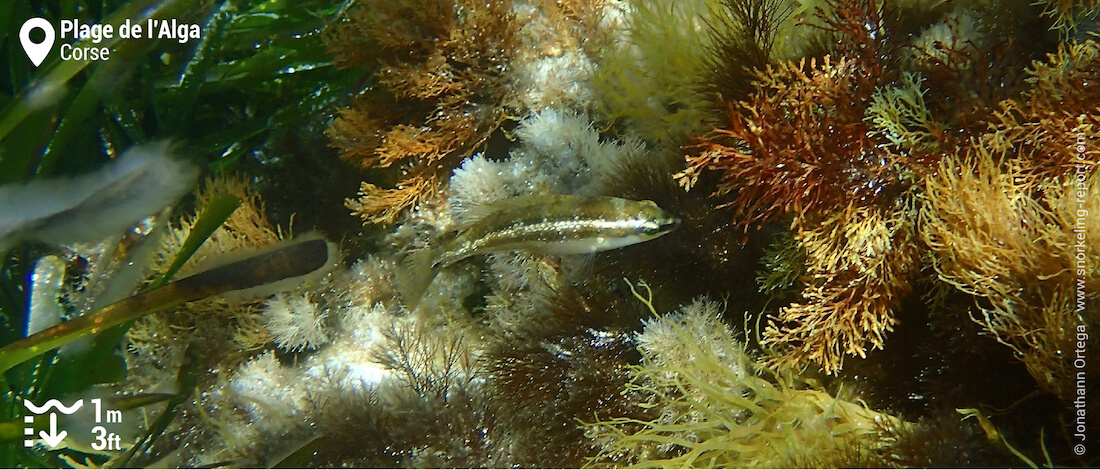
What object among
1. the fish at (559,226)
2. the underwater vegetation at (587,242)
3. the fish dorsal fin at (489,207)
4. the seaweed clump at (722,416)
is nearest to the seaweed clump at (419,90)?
the underwater vegetation at (587,242)

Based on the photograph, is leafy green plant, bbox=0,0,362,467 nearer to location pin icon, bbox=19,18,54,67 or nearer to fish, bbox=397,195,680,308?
location pin icon, bbox=19,18,54,67

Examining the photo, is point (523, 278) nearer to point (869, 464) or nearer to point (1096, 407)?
point (869, 464)

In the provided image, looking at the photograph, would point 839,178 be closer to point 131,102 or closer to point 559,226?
point 559,226

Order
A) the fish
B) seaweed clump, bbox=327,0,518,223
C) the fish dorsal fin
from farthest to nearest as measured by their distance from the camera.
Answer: seaweed clump, bbox=327,0,518,223
the fish dorsal fin
the fish

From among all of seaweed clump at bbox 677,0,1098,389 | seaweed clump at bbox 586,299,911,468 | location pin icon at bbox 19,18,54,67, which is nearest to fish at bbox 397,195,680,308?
seaweed clump at bbox 677,0,1098,389

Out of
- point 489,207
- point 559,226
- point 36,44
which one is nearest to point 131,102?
point 36,44

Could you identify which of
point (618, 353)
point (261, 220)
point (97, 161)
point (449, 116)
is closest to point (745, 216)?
point (618, 353)
